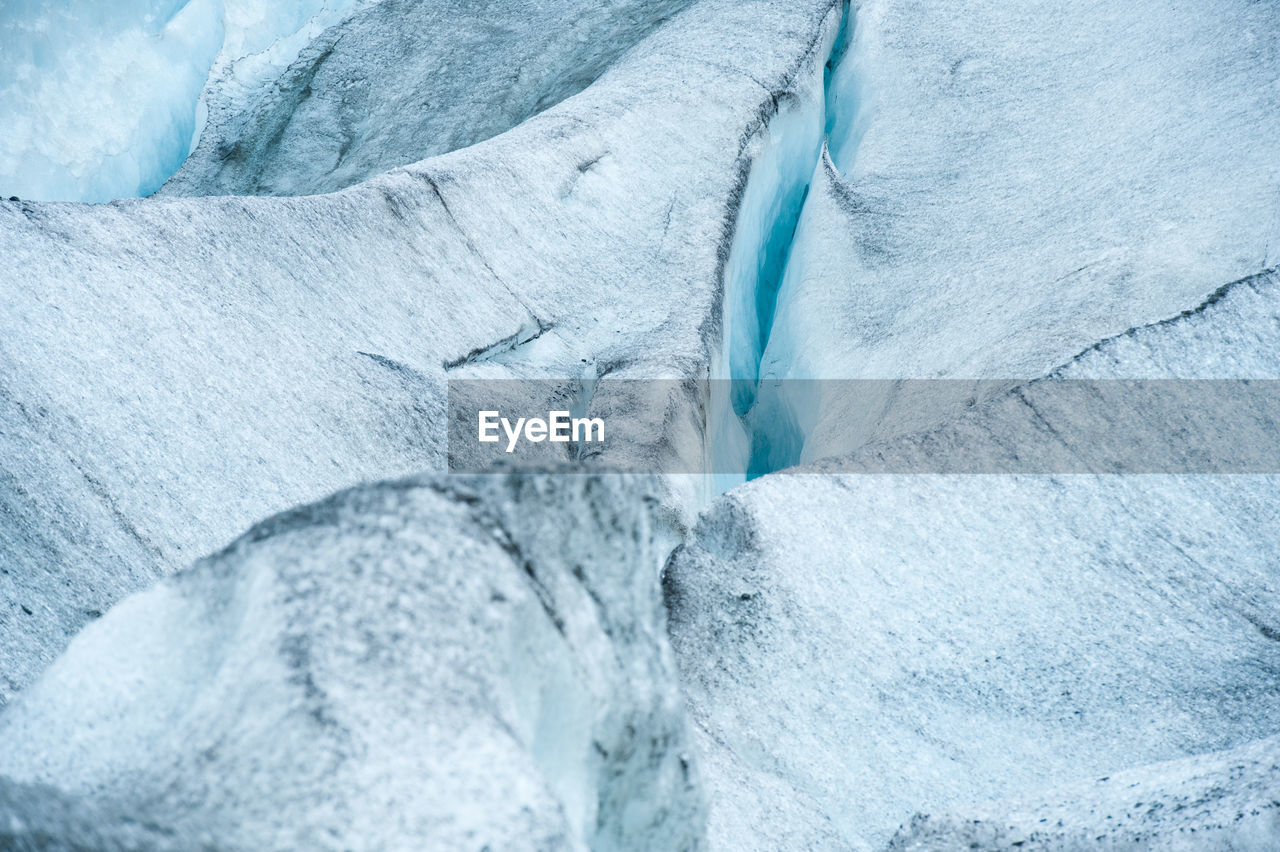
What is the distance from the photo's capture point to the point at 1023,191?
6031 millimetres

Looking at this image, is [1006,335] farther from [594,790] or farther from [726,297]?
[594,790]

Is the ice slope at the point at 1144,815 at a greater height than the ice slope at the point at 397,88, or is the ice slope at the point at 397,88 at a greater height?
the ice slope at the point at 397,88

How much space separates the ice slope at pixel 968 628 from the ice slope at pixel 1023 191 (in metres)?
0.52

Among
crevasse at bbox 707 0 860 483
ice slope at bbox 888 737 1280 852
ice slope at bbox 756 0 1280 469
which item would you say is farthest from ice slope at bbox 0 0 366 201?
ice slope at bbox 888 737 1280 852

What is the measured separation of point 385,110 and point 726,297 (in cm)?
357

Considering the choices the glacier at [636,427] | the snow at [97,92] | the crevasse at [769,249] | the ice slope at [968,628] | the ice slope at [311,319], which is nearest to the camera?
the glacier at [636,427]

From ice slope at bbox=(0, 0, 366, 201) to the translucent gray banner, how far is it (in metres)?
4.31

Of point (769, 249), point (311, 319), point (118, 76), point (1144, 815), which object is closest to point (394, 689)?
point (1144, 815)

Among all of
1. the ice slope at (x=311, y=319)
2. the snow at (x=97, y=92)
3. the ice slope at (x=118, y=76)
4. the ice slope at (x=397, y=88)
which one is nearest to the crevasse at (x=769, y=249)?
the ice slope at (x=311, y=319)

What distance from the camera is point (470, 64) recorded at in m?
8.29

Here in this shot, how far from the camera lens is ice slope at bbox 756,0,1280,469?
4.91m

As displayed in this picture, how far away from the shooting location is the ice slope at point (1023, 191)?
16.1 ft

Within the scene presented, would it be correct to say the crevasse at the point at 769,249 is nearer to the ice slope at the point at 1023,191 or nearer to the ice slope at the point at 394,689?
the ice slope at the point at 1023,191

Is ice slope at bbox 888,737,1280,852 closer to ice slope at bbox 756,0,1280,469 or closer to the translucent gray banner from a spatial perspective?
the translucent gray banner
